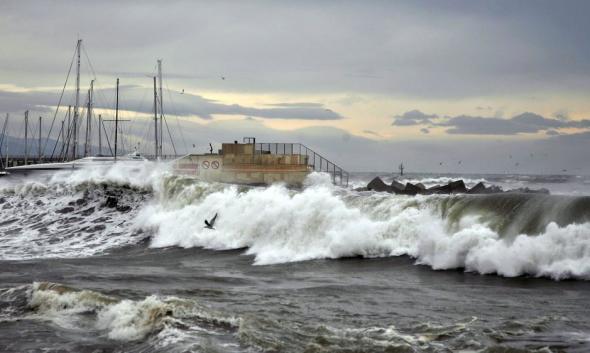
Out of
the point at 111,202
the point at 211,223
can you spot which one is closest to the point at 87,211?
the point at 111,202

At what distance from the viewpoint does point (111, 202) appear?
34219 mm

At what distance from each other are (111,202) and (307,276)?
19.8 m

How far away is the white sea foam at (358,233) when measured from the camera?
52.4 ft

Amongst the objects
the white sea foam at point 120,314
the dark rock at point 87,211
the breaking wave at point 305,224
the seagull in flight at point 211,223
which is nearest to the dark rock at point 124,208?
the breaking wave at point 305,224

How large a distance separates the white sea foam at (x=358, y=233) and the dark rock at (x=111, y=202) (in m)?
4.32

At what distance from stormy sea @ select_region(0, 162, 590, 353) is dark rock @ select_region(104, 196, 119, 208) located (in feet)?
9.59

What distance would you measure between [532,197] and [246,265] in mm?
8620

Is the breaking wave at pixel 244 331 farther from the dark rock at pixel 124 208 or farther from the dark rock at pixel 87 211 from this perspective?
the dark rock at pixel 87 211

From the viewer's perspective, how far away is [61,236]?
94.2 ft

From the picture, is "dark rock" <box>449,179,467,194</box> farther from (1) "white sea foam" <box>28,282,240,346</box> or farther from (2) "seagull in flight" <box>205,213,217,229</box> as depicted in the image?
(1) "white sea foam" <box>28,282,240,346</box>

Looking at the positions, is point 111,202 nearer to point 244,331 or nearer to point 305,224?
point 305,224

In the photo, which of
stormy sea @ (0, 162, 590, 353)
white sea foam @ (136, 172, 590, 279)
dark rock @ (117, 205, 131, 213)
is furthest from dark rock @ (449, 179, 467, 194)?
dark rock @ (117, 205, 131, 213)

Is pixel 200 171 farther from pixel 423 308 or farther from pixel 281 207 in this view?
pixel 423 308

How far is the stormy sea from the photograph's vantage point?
10641mm
